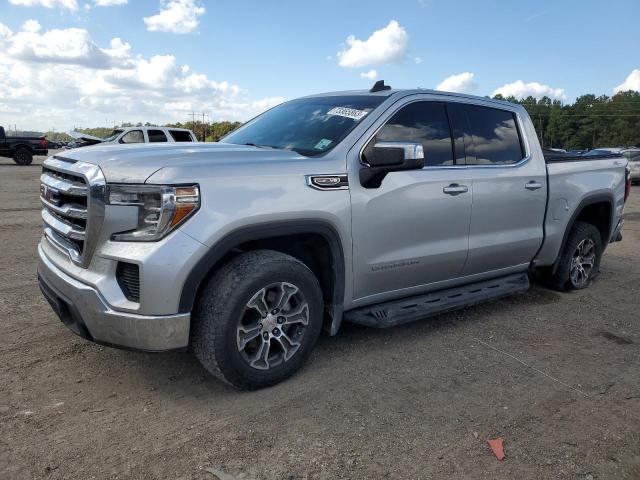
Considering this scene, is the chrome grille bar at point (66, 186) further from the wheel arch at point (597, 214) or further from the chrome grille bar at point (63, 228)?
the wheel arch at point (597, 214)

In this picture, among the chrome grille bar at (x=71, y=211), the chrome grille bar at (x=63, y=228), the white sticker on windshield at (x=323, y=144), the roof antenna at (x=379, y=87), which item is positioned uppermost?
the roof antenna at (x=379, y=87)

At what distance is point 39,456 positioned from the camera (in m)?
2.64

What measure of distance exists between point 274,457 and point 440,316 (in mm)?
2614

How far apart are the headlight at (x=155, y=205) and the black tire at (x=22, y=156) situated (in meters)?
27.6

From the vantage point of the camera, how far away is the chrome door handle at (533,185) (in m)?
4.87

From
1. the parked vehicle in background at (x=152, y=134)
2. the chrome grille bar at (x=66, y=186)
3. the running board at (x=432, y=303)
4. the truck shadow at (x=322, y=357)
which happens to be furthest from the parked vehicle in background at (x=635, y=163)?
the chrome grille bar at (x=66, y=186)

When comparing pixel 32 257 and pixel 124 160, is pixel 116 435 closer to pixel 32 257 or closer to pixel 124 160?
pixel 124 160

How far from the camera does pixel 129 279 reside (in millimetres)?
2922

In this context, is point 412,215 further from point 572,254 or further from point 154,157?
point 572,254

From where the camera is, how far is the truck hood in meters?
2.93

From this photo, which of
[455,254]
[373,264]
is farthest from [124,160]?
[455,254]

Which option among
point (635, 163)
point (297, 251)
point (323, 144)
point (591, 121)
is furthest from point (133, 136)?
point (591, 121)

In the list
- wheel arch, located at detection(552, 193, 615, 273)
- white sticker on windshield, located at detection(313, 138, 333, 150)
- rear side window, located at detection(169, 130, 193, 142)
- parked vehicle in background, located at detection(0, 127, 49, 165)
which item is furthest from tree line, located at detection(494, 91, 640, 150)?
white sticker on windshield, located at detection(313, 138, 333, 150)

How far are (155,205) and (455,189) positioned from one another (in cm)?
234
